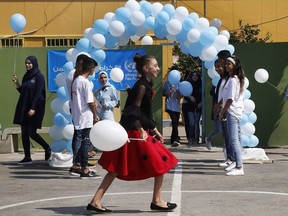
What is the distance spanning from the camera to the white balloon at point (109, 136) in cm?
843

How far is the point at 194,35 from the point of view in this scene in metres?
14.3

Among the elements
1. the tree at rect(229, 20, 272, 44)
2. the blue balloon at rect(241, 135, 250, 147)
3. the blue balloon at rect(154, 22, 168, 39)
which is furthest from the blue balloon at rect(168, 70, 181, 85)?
the tree at rect(229, 20, 272, 44)

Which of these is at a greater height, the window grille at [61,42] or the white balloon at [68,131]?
the window grille at [61,42]

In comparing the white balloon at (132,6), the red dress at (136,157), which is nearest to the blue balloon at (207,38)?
the white balloon at (132,6)

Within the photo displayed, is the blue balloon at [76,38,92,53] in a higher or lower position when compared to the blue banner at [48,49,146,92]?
higher

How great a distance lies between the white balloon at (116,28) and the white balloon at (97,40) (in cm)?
20

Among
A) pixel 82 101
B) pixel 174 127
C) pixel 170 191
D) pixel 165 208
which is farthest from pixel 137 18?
pixel 165 208

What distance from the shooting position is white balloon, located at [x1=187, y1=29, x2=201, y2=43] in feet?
46.8

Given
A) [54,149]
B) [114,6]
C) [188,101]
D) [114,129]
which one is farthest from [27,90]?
[114,6]

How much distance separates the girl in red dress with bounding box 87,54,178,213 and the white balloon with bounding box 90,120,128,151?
0.40 m

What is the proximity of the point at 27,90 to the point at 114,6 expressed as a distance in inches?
596

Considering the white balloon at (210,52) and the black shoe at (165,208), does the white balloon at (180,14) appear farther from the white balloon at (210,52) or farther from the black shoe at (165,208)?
→ the black shoe at (165,208)

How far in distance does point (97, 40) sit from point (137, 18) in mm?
776

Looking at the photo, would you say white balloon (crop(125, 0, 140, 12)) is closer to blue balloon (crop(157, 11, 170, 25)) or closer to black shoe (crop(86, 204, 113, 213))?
blue balloon (crop(157, 11, 170, 25))
